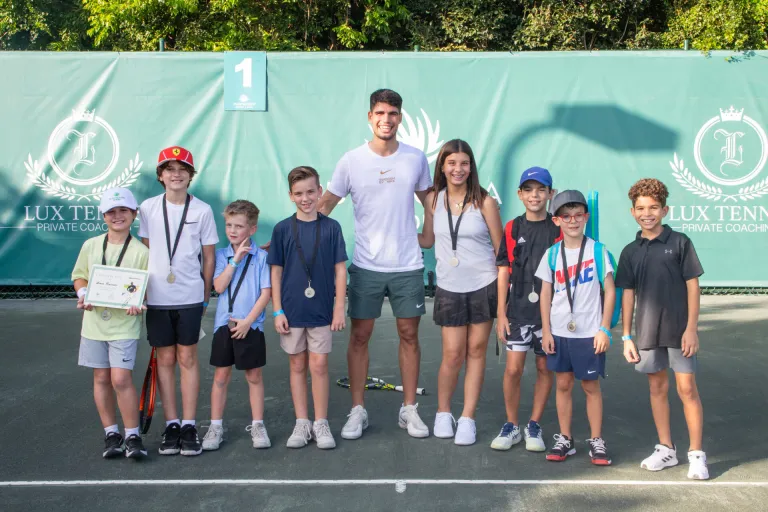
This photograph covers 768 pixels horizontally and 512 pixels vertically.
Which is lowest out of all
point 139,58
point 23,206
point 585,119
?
point 23,206

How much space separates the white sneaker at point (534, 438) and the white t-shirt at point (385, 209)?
1.09m

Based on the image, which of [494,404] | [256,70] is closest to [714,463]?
[494,404]

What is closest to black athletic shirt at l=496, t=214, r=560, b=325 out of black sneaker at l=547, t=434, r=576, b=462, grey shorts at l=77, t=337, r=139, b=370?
black sneaker at l=547, t=434, r=576, b=462

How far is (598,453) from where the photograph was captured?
4.45 meters

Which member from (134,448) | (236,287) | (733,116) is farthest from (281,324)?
(733,116)

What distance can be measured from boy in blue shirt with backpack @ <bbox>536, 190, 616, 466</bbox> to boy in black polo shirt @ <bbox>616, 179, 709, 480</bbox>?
5.5 inches

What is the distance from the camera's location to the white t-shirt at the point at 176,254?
464 cm

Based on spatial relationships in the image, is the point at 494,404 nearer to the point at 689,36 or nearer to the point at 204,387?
the point at 204,387

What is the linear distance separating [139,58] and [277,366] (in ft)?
14.9

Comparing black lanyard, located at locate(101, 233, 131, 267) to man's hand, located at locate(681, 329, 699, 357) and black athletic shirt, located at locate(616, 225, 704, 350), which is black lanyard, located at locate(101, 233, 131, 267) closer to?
black athletic shirt, located at locate(616, 225, 704, 350)

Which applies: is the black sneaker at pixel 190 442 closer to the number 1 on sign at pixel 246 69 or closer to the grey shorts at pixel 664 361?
the grey shorts at pixel 664 361

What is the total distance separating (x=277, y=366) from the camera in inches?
262

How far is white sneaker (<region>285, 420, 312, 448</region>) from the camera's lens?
4.73m

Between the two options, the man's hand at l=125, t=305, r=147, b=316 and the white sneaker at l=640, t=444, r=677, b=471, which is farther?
the man's hand at l=125, t=305, r=147, b=316
